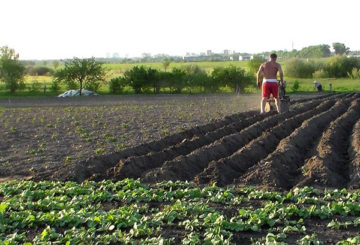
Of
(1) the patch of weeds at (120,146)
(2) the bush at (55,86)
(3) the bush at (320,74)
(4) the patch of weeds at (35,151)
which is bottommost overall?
(4) the patch of weeds at (35,151)

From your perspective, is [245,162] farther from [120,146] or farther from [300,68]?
[300,68]

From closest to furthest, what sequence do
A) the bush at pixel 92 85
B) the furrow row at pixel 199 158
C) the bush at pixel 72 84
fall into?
1. the furrow row at pixel 199 158
2. the bush at pixel 72 84
3. the bush at pixel 92 85

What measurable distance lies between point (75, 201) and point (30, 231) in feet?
3.59

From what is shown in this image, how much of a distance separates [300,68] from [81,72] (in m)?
28.0

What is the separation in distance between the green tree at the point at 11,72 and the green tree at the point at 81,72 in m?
3.29

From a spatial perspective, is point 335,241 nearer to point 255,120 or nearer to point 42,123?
point 255,120

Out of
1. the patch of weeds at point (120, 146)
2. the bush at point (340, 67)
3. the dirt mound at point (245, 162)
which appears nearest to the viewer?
the dirt mound at point (245, 162)

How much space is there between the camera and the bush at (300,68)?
5838 cm

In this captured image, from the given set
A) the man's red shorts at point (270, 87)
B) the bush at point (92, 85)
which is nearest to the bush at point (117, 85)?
the bush at point (92, 85)

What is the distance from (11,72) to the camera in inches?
1640

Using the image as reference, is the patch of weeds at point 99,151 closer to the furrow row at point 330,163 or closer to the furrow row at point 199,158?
the furrow row at point 199,158

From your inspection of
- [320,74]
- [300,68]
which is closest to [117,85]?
[300,68]

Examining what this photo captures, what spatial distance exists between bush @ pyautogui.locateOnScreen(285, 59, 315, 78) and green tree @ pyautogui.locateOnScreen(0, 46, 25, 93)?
30064 millimetres

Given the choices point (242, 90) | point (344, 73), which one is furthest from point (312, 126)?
point (344, 73)
